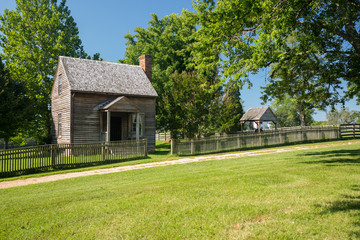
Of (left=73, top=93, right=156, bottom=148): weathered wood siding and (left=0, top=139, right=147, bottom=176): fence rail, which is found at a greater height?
(left=73, top=93, right=156, bottom=148): weathered wood siding

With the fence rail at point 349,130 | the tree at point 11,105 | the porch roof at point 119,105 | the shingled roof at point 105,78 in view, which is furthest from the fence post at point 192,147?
the fence rail at point 349,130

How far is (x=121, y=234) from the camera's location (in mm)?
4594

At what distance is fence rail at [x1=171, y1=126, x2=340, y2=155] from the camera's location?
20.4 meters

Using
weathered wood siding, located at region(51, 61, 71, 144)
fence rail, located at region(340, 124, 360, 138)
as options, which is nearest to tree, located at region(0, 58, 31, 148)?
A: weathered wood siding, located at region(51, 61, 71, 144)

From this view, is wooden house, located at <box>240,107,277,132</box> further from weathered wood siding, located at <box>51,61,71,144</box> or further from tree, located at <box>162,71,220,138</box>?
weathered wood siding, located at <box>51,61,71,144</box>

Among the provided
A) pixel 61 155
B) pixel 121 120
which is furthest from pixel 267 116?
pixel 61 155

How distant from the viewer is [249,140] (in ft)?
78.5

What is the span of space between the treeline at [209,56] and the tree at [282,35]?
0.04 m

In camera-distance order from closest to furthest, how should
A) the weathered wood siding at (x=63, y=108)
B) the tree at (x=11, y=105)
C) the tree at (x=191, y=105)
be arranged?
the weathered wood siding at (x=63, y=108)
the tree at (x=191, y=105)
the tree at (x=11, y=105)

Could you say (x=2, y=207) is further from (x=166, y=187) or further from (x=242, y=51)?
(x=242, y=51)

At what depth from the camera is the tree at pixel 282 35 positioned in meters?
9.08

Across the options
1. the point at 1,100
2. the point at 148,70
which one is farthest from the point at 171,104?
the point at 1,100

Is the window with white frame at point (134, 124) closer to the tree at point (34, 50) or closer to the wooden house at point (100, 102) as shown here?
the wooden house at point (100, 102)

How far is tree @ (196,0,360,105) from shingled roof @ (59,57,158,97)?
13108 millimetres
